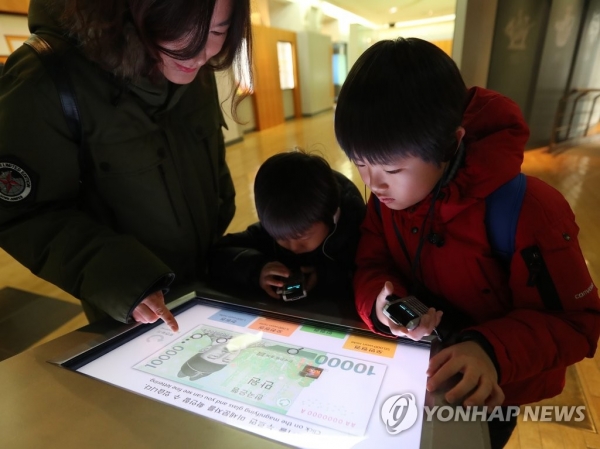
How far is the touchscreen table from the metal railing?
5214 mm

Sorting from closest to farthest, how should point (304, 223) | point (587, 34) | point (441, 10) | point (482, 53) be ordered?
point (304, 223), point (482, 53), point (587, 34), point (441, 10)

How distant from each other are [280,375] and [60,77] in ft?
1.92

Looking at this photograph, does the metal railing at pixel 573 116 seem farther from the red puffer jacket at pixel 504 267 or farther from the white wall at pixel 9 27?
the white wall at pixel 9 27

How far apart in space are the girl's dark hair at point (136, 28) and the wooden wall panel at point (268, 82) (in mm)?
6751

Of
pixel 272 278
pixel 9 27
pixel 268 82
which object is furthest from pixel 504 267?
pixel 268 82

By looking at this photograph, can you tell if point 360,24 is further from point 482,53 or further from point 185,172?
point 185,172

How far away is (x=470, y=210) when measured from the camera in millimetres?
585

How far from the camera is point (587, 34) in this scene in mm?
4871

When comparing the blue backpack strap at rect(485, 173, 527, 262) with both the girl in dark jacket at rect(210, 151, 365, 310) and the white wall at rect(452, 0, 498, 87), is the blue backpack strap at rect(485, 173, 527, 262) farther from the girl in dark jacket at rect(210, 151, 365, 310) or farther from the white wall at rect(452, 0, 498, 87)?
the white wall at rect(452, 0, 498, 87)

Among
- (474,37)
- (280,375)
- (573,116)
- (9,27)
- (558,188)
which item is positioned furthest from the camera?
(573,116)

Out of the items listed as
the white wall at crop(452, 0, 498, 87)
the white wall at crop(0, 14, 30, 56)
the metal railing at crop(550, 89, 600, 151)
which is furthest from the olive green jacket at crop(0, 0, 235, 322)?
the metal railing at crop(550, 89, 600, 151)

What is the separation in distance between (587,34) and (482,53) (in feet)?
7.16

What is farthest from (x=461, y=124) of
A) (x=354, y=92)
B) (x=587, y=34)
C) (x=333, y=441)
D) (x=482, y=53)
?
(x=587, y=34)

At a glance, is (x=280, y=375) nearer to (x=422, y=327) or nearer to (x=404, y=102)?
(x=422, y=327)
